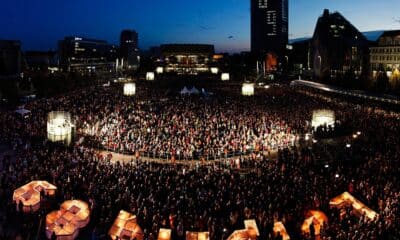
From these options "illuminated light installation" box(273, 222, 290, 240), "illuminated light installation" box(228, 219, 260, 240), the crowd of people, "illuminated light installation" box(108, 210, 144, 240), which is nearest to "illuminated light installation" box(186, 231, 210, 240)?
the crowd of people

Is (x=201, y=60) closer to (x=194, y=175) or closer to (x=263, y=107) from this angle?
(x=263, y=107)

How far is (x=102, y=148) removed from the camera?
24094mm

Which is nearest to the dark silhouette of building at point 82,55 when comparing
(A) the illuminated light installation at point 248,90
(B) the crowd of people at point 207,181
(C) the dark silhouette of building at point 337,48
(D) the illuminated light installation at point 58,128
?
(C) the dark silhouette of building at point 337,48

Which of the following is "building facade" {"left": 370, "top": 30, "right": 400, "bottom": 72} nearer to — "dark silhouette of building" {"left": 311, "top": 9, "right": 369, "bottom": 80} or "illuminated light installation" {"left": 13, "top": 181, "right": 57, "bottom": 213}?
"dark silhouette of building" {"left": 311, "top": 9, "right": 369, "bottom": 80}

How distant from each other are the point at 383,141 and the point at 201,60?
335ft

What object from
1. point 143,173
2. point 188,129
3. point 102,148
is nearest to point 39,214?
point 143,173

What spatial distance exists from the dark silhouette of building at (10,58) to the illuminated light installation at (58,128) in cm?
6432

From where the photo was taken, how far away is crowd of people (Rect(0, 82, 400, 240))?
12.6 meters

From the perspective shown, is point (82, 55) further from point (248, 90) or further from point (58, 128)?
point (58, 128)

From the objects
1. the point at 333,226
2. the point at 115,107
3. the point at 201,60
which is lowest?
the point at 333,226

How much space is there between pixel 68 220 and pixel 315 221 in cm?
806

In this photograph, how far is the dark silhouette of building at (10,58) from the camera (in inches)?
3191

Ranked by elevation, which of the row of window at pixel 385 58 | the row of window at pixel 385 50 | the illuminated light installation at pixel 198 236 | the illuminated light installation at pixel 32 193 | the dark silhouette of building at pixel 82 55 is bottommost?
the illuminated light installation at pixel 198 236

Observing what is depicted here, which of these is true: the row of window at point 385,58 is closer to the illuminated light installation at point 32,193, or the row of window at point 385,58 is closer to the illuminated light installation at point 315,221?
the illuminated light installation at point 315,221
